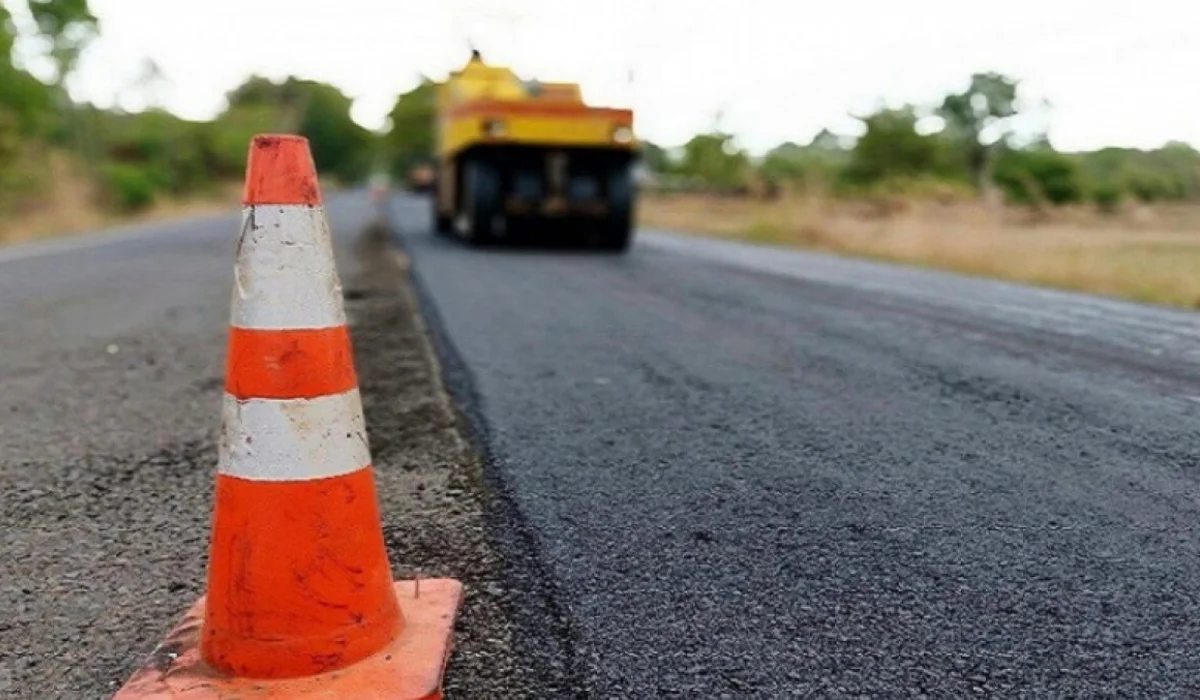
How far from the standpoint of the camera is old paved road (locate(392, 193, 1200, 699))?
1888 millimetres

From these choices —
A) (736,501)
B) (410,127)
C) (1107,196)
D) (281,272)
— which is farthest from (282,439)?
(410,127)

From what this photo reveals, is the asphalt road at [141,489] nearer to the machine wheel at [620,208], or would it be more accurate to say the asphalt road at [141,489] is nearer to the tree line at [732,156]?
the machine wheel at [620,208]

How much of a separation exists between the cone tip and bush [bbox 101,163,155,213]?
105 ft

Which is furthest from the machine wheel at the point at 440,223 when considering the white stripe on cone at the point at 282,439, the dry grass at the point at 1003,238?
the white stripe on cone at the point at 282,439

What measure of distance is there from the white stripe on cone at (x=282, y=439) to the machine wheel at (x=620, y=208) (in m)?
10.9

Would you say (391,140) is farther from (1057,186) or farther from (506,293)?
(506,293)

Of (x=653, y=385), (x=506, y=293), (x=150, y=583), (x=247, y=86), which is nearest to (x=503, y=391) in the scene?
(x=653, y=385)

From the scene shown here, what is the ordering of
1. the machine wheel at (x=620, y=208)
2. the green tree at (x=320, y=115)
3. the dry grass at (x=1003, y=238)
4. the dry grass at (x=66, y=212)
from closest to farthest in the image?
the dry grass at (x=1003, y=238), the machine wheel at (x=620, y=208), the dry grass at (x=66, y=212), the green tree at (x=320, y=115)

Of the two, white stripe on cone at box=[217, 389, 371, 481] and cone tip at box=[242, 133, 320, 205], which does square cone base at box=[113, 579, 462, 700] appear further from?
cone tip at box=[242, 133, 320, 205]

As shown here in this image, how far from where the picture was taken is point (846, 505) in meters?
2.72

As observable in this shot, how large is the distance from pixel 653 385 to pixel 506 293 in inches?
139

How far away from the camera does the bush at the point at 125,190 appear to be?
3118 centimetres

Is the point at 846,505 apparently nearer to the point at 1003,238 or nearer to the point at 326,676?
the point at 326,676

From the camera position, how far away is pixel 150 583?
228 cm
